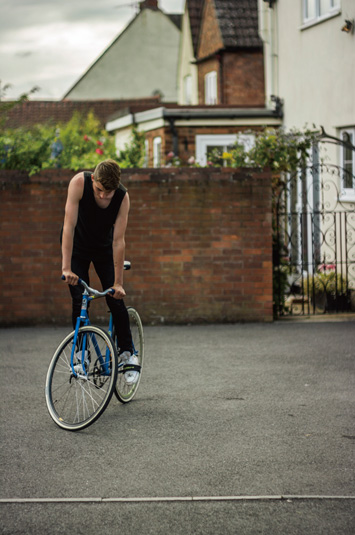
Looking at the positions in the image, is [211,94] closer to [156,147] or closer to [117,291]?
[156,147]

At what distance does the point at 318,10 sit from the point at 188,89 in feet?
51.6

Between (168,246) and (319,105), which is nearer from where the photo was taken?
(168,246)

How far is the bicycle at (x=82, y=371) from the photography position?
5867 millimetres

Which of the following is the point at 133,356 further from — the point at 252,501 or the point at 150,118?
the point at 150,118

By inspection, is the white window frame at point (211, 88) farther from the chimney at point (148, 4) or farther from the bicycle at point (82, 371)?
the bicycle at point (82, 371)

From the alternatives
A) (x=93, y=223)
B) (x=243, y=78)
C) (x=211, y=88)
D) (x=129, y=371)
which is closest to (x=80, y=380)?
(x=129, y=371)

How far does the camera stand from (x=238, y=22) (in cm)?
2395

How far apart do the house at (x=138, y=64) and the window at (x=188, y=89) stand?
33.6ft

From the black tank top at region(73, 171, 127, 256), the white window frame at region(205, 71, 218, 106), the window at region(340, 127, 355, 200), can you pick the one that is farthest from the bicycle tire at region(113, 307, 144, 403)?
the white window frame at region(205, 71, 218, 106)

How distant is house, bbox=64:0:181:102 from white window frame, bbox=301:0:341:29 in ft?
85.0

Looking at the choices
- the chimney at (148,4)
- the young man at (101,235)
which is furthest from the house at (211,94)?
the chimney at (148,4)

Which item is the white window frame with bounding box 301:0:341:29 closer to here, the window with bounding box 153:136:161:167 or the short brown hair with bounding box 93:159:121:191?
the window with bounding box 153:136:161:167

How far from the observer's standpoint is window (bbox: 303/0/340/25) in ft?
46.4

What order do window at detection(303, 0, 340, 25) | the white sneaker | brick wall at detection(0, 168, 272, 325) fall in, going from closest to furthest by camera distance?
the white sneaker < brick wall at detection(0, 168, 272, 325) < window at detection(303, 0, 340, 25)
